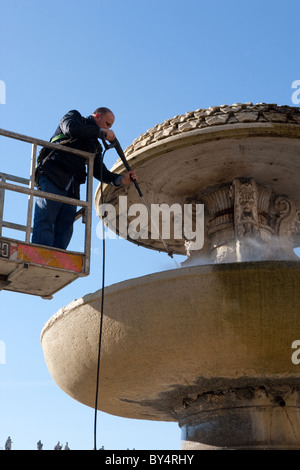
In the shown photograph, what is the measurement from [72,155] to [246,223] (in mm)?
2210

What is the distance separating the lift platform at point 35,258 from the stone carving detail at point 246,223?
204cm

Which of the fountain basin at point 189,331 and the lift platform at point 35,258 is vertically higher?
the lift platform at point 35,258

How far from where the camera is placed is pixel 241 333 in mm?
6645

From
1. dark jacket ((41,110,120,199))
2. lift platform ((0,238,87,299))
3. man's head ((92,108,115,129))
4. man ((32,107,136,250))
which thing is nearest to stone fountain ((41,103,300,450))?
lift platform ((0,238,87,299))

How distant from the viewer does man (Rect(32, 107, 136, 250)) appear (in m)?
7.28

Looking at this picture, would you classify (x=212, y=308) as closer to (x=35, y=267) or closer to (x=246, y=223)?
(x=35, y=267)

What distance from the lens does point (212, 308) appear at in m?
6.62

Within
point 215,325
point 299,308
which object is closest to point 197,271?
point 215,325

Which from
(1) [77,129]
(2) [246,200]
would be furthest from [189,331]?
(2) [246,200]

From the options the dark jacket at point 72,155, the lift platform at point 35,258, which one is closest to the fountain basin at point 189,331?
the lift platform at point 35,258

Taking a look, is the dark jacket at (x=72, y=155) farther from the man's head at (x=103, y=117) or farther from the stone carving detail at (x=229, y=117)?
the stone carving detail at (x=229, y=117)

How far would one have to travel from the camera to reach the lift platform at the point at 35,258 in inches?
262
